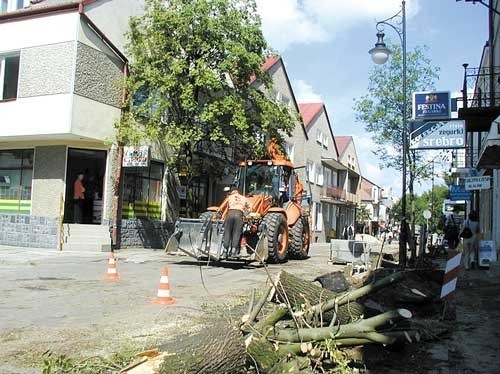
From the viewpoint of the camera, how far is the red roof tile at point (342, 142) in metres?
55.2

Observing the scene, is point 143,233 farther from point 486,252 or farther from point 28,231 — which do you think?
point 486,252

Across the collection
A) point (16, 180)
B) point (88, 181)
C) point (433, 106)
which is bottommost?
point (16, 180)

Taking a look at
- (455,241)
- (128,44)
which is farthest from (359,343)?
(455,241)

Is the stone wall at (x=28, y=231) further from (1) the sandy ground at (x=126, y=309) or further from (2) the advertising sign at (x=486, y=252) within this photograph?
(2) the advertising sign at (x=486, y=252)

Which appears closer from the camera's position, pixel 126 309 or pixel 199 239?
pixel 126 309

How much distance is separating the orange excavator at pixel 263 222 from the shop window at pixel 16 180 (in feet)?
26.1

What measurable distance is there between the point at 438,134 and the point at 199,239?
8369mm

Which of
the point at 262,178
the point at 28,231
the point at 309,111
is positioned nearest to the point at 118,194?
the point at 28,231

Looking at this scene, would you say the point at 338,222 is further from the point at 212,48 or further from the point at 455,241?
the point at 212,48

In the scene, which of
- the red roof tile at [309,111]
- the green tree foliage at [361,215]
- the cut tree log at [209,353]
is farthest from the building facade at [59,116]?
the green tree foliage at [361,215]

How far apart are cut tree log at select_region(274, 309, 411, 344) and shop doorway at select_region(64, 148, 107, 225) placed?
582 inches

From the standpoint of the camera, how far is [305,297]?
662 centimetres

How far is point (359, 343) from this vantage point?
533 centimetres

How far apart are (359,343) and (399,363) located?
1.86 ft
